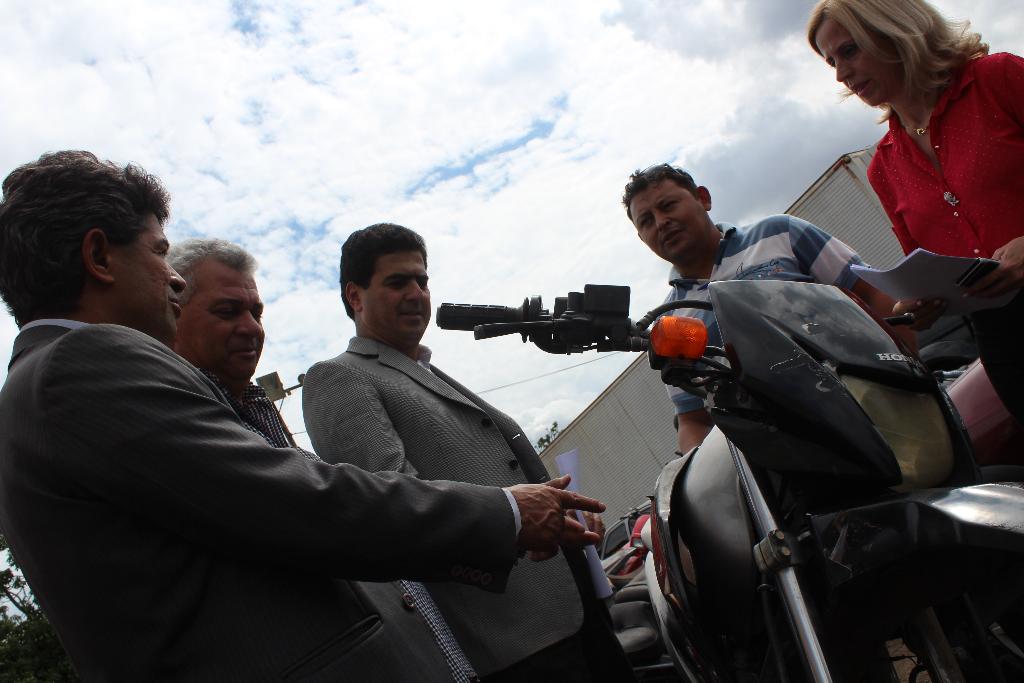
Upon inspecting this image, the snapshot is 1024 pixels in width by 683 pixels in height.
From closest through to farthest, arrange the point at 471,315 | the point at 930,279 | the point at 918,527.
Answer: the point at 918,527, the point at 471,315, the point at 930,279

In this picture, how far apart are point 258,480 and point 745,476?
938mm

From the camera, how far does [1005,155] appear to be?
2379mm

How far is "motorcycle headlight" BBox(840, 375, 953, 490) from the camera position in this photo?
1451mm

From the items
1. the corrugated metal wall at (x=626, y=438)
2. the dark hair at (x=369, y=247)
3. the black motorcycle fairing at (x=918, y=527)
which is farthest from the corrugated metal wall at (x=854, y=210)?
the black motorcycle fairing at (x=918, y=527)

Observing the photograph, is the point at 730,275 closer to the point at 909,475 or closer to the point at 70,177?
the point at 909,475

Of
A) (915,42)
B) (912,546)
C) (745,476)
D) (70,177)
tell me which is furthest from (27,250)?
(915,42)

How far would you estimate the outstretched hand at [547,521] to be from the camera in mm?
1663

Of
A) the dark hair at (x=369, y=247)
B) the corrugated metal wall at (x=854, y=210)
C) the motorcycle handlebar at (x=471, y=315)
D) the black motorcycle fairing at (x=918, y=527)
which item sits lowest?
the black motorcycle fairing at (x=918, y=527)

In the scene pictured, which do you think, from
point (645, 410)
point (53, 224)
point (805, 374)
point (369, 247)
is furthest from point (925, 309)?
point (645, 410)

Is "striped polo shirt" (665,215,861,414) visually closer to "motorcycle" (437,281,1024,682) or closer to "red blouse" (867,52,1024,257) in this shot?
"red blouse" (867,52,1024,257)

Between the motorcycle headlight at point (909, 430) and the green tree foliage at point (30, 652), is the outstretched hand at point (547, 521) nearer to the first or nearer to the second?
the motorcycle headlight at point (909, 430)

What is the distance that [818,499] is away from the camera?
1.49m

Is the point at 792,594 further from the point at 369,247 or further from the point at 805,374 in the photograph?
the point at 369,247

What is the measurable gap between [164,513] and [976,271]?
6.43 feet
